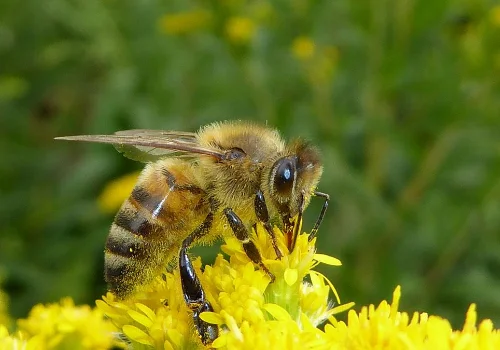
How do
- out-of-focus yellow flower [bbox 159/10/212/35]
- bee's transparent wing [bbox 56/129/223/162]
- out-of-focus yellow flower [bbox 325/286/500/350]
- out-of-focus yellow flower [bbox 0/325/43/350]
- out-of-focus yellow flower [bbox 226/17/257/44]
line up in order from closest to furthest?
out-of-focus yellow flower [bbox 325/286/500/350] < out-of-focus yellow flower [bbox 0/325/43/350] < bee's transparent wing [bbox 56/129/223/162] < out-of-focus yellow flower [bbox 226/17/257/44] < out-of-focus yellow flower [bbox 159/10/212/35]

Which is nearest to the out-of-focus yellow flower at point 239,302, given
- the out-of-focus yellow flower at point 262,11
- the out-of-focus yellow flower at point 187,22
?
the out-of-focus yellow flower at point 262,11

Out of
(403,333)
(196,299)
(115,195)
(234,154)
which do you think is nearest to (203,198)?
→ (234,154)

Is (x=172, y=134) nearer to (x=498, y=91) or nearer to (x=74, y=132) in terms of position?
(x=498, y=91)

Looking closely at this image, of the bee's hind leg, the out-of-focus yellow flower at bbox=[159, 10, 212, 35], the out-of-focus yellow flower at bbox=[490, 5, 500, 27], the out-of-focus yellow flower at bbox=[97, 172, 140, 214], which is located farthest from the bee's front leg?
the out-of-focus yellow flower at bbox=[159, 10, 212, 35]

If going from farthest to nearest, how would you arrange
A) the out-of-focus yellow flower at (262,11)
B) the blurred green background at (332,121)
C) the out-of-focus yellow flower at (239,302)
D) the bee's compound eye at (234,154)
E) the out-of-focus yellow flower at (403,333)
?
the out-of-focus yellow flower at (262,11) < the blurred green background at (332,121) < the bee's compound eye at (234,154) < the out-of-focus yellow flower at (239,302) < the out-of-focus yellow flower at (403,333)

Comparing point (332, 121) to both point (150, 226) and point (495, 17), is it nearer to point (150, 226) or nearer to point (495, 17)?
point (495, 17)

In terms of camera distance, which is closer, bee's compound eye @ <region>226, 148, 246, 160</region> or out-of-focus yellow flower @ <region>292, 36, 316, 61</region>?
bee's compound eye @ <region>226, 148, 246, 160</region>

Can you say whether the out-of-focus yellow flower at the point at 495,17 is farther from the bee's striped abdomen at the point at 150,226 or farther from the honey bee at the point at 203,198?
the bee's striped abdomen at the point at 150,226

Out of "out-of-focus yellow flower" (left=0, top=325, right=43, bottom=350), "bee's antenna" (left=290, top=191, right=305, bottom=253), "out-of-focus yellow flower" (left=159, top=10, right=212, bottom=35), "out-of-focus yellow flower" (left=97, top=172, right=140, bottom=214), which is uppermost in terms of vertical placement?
"out-of-focus yellow flower" (left=159, top=10, right=212, bottom=35)

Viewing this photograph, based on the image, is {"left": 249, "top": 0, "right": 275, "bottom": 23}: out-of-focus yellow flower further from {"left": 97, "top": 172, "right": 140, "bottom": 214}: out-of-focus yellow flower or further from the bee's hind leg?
the bee's hind leg
